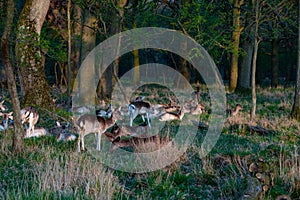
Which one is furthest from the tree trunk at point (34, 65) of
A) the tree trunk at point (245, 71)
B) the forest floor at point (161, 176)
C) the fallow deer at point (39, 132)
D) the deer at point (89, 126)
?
the tree trunk at point (245, 71)

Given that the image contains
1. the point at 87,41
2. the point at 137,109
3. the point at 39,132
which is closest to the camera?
the point at 39,132

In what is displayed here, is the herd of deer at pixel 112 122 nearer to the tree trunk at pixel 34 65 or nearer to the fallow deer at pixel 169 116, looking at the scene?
the fallow deer at pixel 169 116

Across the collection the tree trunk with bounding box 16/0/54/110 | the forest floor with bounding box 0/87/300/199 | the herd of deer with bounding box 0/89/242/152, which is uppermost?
the tree trunk with bounding box 16/0/54/110

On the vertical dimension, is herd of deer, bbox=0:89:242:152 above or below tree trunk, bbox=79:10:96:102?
below

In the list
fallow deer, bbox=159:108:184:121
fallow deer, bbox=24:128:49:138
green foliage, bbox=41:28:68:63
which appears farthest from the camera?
fallow deer, bbox=159:108:184:121

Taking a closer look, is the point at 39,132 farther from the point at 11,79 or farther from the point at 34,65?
the point at 11,79

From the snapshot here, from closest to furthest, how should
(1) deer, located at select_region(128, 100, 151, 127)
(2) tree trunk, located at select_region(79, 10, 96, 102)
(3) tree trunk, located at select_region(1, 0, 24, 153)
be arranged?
(3) tree trunk, located at select_region(1, 0, 24, 153) < (1) deer, located at select_region(128, 100, 151, 127) < (2) tree trunk, located at select_region(79, 10, 96, 102)

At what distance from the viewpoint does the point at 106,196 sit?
6289 mm

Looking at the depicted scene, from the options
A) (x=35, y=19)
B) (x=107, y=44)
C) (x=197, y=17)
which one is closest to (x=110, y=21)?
(x=107, y=44)

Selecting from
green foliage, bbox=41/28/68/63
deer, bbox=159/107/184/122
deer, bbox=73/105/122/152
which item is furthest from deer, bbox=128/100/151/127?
deer, bbox=73/105/122/152

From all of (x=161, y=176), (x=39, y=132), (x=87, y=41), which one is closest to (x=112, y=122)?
(x=39, y=132)

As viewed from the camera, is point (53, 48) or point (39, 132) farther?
point (53, 48)

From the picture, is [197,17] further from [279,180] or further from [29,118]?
[279,180]

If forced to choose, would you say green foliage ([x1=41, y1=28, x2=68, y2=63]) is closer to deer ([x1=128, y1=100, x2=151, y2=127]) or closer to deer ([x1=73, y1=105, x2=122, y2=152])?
deer ([x1=73, y1=105, x2=122, y2=152])
